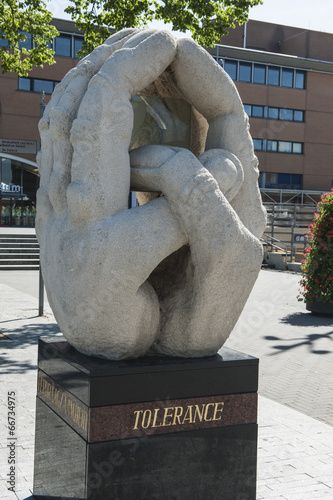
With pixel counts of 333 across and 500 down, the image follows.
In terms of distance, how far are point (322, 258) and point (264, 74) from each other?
27942mm

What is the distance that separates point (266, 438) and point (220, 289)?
2.16 metres

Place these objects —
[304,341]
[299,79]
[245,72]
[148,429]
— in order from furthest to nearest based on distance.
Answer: [299,79] < [245,72] < [304,341] < [148,429]

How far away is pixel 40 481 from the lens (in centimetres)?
412

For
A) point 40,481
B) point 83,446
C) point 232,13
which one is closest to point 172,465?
point 83,446

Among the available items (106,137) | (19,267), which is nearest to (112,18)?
(106,137)

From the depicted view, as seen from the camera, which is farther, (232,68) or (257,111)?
(257,111)

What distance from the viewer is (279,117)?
38.5 metres

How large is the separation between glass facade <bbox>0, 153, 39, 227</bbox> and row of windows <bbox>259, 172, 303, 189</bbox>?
14970 mm

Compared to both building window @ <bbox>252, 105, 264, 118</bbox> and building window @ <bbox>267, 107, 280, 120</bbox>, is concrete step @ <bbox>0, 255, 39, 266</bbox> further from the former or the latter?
building window @ <bbox>267, 107, 280, 120</bbox>

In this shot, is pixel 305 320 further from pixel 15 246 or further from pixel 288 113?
pixel 288 113

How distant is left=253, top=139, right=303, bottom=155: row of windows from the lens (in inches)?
1513

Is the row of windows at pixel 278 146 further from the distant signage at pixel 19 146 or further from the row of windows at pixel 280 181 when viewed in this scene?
the distant signage at pixel 19 146

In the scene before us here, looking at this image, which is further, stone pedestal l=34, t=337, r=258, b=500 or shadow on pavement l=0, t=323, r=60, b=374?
shadow on pavement l=0, t=323, r=60, b=374

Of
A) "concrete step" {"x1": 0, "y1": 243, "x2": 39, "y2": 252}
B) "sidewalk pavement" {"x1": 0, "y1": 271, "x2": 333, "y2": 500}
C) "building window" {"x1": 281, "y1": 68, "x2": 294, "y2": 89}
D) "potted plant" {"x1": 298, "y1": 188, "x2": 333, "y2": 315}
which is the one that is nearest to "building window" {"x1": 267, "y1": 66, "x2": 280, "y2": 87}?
"building window" {"x1": 281, "y1": 68, "x2": 294, "y2": 89}
